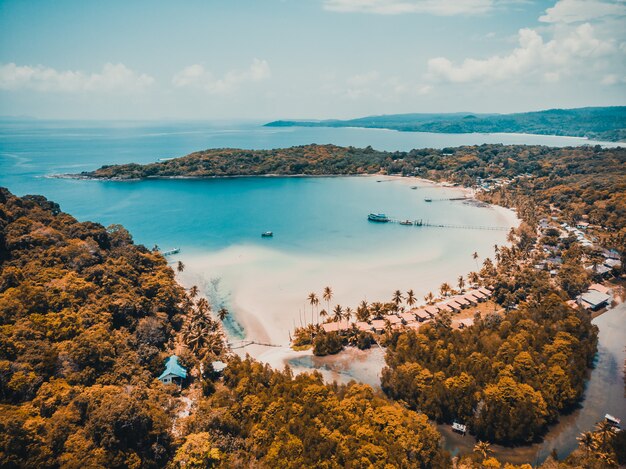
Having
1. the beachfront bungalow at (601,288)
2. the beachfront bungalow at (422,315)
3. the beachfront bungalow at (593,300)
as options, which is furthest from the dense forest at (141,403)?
the beachfront bungalow at (601,288)

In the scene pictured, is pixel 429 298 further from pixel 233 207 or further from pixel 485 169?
pixel 485 169

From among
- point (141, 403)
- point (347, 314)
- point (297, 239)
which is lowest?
point (347, 314)

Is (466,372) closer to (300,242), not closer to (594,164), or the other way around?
(300,242)

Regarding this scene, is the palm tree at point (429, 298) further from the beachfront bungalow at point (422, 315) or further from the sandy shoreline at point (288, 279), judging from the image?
the beachfront bungalow at point (422, 315)

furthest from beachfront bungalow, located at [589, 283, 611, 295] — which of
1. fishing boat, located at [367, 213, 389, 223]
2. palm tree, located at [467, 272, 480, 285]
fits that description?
fishing boat, located at [367, 213, 389, 223]

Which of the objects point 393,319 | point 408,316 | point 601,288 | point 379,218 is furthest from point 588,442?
point 379,218

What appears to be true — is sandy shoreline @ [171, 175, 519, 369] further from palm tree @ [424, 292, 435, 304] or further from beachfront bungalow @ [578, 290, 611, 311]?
beachfront bungalow @ [578, 290, 611, 311]
